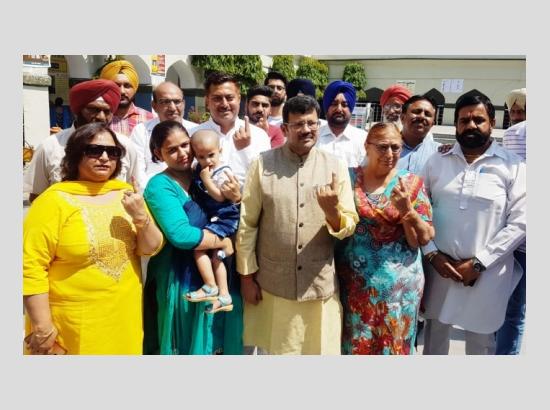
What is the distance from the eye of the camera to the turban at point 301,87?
221 inches

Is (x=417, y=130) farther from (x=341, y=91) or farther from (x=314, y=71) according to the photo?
(x=314, y=71)

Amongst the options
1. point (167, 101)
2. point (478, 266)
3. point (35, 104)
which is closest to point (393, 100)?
point (478, 266)

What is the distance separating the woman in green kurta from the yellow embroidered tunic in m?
0.20

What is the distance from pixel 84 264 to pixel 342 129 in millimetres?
2651

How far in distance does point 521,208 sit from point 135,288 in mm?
2637

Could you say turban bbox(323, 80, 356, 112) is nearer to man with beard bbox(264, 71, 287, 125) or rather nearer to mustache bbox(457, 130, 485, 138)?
mustache bbox(457, 130, 485, 138)

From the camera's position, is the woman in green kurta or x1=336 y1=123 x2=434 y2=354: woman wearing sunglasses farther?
x1=336 y1=123 x2=434 y2=354: woman wearing sunglasses

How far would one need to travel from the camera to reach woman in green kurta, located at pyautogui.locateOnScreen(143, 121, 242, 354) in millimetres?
2494

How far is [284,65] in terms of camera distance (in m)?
21.4

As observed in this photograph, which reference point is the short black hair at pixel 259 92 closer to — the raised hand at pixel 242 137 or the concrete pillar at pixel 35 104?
the raised hand at pixel 242 137

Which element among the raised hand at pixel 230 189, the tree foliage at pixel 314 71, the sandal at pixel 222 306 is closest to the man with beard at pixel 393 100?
the raised hand at pixel 230 189

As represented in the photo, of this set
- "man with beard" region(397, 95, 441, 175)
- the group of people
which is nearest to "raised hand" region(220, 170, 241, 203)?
→ the group of people

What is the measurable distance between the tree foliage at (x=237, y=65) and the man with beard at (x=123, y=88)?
1140 cm

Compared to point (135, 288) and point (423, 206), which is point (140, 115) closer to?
point (135, 288)
